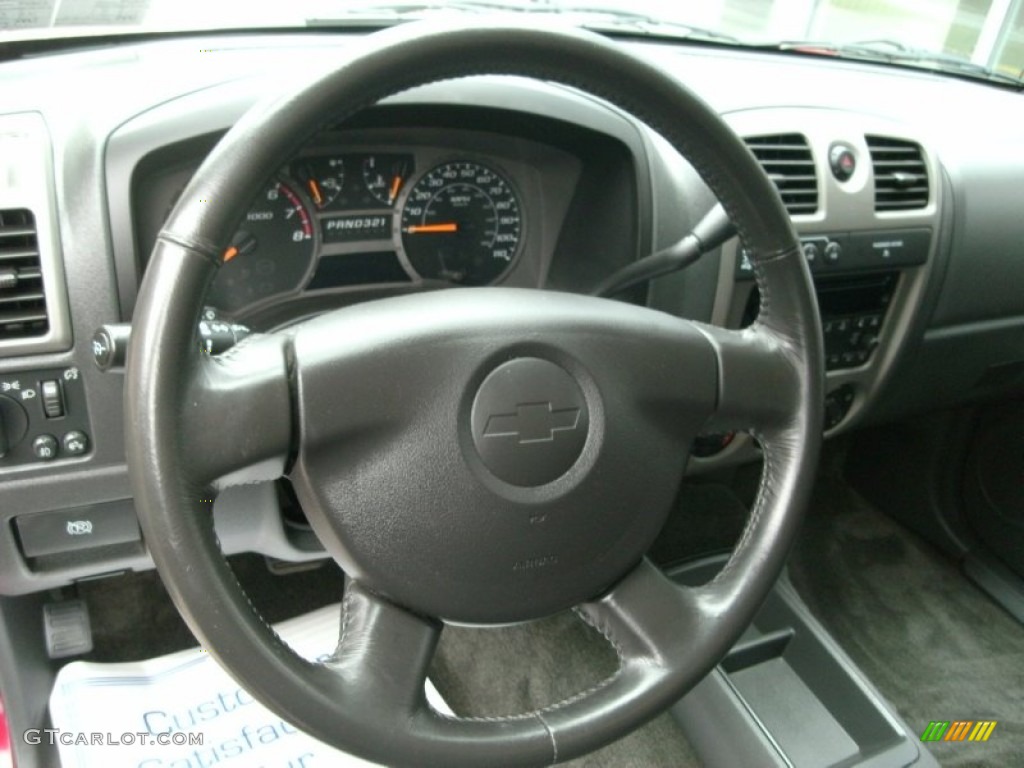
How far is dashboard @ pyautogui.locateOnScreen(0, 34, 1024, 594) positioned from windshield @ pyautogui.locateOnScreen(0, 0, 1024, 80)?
1.5 inches

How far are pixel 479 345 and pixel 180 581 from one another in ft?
0.89

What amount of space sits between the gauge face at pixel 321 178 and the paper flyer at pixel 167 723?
2.13 ft

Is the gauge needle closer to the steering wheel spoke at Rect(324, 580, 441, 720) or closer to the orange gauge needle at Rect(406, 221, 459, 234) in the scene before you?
the orange gauge needle at Rect(406, 221, 459, 234)

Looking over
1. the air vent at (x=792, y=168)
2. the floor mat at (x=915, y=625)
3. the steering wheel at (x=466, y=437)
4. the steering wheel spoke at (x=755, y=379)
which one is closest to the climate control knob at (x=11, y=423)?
the steering wheel at (x=466, y=437)

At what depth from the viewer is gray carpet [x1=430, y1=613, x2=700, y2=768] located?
143 centimetres

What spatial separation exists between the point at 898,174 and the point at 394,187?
77cm

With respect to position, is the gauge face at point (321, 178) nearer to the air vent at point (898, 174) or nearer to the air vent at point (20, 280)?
the air vent at point (20, 280)

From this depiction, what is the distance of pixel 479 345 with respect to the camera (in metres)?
0.71

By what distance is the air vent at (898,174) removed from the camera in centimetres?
136

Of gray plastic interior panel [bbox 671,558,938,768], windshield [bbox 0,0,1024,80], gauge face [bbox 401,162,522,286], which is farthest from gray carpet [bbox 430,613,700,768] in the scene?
windshield [bbox 0,0,1024,80]

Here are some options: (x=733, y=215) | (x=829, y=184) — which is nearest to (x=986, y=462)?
(x=829, y=184)

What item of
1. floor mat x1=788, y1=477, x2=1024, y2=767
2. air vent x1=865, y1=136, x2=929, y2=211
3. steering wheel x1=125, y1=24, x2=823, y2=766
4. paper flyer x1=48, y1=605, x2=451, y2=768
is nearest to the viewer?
steering wheel x1=125, y1=24, x2=823, y2=766

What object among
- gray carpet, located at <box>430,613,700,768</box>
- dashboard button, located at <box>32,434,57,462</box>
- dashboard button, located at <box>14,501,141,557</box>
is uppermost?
dashboard button, located at <box>32,434,57,462</box>

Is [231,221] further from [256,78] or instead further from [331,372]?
[256,78]
